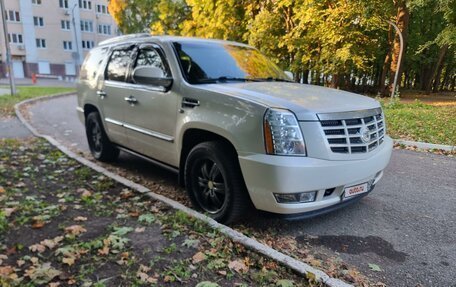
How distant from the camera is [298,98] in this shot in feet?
11.1

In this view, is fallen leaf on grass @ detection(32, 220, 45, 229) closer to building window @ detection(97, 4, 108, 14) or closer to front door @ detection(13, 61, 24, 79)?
building window @ detection(97, 4, 108, 14)

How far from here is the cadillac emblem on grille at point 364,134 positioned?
3.34 meters

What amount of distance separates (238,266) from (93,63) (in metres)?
4.71

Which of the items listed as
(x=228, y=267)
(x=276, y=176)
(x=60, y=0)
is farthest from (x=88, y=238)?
(x=60, y=0)

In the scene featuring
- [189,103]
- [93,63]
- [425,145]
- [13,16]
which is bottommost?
[425,145]

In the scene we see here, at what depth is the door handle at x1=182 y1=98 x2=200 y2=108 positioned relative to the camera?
370 centimetres

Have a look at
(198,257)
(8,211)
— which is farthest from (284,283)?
(8,211)

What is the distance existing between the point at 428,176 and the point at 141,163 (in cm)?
468

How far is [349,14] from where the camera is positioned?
13367mm

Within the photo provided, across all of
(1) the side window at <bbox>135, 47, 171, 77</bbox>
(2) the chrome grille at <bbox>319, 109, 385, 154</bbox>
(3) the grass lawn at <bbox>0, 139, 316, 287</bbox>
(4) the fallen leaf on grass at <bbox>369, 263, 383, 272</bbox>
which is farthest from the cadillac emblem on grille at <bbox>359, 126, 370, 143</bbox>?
(1) the side window at <bbox>135, 47, 171, 77</bbox>

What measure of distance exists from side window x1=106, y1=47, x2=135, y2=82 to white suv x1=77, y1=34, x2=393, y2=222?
1.3 inches

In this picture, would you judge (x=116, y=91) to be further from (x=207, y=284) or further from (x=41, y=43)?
(x=41, y=43)

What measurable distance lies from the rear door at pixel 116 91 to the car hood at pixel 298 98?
5.71 feet

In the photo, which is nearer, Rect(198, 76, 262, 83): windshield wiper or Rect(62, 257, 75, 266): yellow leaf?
Rect(62, 257, 75, 266): yellow leaf
